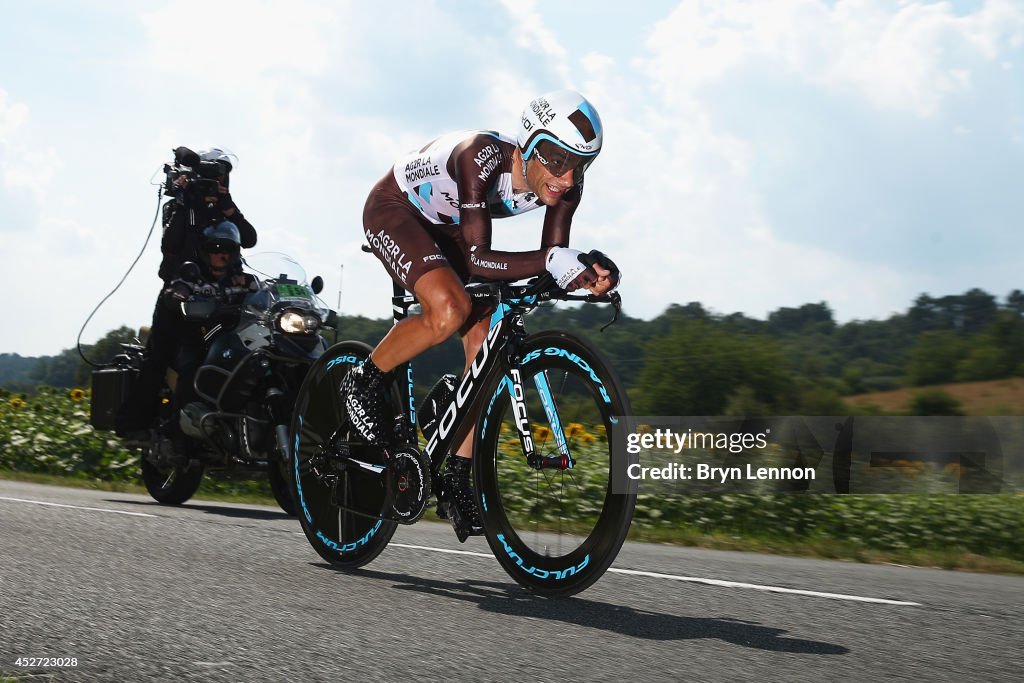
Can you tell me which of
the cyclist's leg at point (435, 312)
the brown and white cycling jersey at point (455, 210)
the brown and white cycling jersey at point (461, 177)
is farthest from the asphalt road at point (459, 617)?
the brown and white cycling jersey at point (461, 177)

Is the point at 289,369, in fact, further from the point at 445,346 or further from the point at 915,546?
the point at 915,546

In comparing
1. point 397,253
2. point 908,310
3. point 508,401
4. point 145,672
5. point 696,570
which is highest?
point 908,310

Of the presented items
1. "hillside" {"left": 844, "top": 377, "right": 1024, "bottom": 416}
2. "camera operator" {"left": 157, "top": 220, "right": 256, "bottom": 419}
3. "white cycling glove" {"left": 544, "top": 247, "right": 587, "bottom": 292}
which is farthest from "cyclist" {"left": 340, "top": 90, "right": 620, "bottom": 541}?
"hillside" {"left": 844, "top": 377, "right": 1024, "bottom": 416}

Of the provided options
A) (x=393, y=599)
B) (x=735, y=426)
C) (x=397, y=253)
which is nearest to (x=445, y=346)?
(x=397, y=253)

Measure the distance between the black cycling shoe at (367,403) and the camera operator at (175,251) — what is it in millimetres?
4315

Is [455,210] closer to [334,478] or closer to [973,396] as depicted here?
[334,478]

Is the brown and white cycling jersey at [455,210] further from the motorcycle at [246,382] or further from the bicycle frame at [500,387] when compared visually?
the motorcycle at [246,382]

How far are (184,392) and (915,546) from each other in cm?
572

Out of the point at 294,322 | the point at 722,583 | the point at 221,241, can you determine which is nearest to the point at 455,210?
the point at 722,583

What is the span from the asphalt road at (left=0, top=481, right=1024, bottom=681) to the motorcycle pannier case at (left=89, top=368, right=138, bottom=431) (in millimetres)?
3633

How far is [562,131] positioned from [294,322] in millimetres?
4549

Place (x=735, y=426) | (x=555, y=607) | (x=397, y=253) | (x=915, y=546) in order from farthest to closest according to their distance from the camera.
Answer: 1. (x=735, y=426)
2. (x=915, y=546)
3. (x=397, y=253)
4. (x=555, y=607)

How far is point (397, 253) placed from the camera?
18.5ft

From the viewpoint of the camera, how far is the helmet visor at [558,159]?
195 inches
